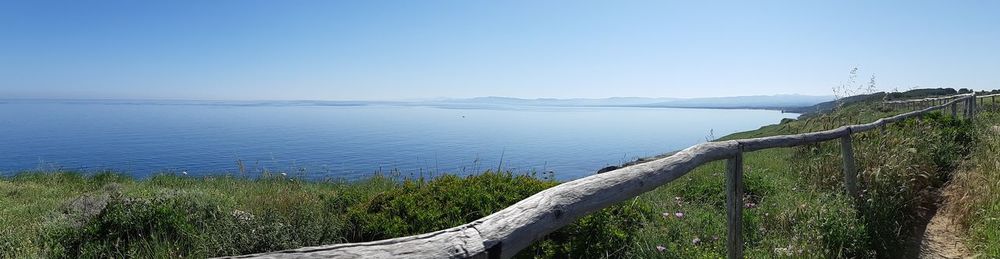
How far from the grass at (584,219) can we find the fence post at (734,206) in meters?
0.25

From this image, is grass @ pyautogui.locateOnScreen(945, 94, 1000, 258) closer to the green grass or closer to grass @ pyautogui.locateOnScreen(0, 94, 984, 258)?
grass @ pyautogui.locateOnScreen(0, 94, 984, 258)

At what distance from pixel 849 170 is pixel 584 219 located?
388 cm

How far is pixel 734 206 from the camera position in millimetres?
4473

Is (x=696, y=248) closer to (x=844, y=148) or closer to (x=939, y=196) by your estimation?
(x=844, y=148)

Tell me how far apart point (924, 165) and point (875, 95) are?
6.34 meters

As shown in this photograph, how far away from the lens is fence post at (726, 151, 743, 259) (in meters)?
4.44

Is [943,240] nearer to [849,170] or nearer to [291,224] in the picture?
[849,170]

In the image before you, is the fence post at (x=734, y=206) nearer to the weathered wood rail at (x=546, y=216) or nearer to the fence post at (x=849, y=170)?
the weathered wood rail at (x=546, y=216)

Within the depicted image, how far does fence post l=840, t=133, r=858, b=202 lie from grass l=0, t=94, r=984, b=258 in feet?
0.35

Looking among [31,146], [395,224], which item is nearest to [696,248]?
[395,224]

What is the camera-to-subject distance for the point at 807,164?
8047 millimetres

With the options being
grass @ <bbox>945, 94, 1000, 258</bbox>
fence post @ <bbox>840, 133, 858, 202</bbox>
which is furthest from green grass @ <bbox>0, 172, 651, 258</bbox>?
grass @ <bbox>945, 94, 1000, 258</bbox>

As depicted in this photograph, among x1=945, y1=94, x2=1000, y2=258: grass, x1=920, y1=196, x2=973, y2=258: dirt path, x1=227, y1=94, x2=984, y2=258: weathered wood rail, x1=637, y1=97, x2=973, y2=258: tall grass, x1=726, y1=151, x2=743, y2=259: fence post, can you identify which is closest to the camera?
x1=227, y1=94, x2=984, y2=258: weathered wood rail

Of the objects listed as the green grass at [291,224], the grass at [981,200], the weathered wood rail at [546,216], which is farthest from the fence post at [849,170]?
the green grass at [291,224]
